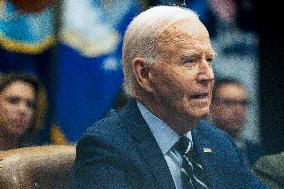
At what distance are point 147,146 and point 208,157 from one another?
20cm

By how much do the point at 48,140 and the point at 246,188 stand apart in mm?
2634

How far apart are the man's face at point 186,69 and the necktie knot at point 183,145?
0.29 ft

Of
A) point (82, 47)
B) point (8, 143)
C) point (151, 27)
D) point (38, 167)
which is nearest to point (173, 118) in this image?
point (151, 27)

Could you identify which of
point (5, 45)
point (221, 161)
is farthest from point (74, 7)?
point (221, 161)

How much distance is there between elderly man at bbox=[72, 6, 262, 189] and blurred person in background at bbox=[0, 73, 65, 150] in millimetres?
1912

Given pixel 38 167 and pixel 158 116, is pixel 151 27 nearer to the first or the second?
pixel 158 116

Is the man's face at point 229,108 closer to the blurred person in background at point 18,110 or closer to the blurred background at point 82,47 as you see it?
the blurred background at point 82,47

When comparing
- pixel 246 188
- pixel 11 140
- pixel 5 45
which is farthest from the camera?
pixel 5 45

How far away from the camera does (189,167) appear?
6.51ft

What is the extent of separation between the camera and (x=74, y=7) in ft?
15.1

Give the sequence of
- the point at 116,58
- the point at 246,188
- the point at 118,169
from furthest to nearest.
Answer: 1. the point at 116,58
2. the point at 246,188
3. the point at 118,169

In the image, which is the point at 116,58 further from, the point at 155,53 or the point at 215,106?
the point at 155,53

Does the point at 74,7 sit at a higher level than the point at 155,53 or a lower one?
lower

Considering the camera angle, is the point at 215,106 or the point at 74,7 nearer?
the point at 215,106
